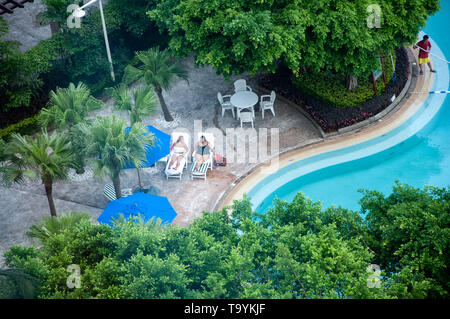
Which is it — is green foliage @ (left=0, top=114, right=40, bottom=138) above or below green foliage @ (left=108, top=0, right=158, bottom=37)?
below

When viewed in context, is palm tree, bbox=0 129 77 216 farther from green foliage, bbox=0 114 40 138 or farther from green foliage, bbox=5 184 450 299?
green foliage, bbox=0 114 40 138

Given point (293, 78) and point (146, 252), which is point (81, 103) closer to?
point (146, 252)

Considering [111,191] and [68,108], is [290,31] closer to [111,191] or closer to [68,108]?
[68,108]

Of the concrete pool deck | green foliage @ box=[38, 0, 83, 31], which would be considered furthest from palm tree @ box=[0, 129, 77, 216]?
green foliage @ box=[38, 0, 83, 31]

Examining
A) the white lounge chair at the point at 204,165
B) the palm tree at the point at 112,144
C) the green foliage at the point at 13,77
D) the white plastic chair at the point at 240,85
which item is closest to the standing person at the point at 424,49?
the white plastic chair at the point at 240,85

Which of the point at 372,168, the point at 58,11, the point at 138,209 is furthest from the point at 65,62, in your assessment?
the point at 372,168

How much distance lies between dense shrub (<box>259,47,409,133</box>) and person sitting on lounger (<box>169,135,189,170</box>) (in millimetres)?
5226

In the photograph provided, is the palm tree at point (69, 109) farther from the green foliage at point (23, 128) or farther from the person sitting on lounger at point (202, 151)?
the person sitting on lounger at point (202, 151)

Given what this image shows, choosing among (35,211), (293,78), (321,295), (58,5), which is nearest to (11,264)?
(35,211)

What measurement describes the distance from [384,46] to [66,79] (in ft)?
43.1

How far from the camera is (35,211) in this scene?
66.1 feet

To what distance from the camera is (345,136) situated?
2272cm

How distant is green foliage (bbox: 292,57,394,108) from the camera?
23047 mm

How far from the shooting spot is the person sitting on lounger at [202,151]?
2123cm
